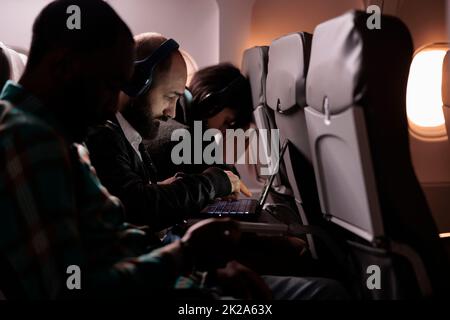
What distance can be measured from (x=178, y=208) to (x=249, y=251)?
0.88 feet

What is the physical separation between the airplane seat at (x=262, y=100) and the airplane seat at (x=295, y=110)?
0.76ft

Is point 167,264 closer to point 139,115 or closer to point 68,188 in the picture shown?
point 68,188

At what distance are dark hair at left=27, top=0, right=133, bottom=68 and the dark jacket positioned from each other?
2.03ft

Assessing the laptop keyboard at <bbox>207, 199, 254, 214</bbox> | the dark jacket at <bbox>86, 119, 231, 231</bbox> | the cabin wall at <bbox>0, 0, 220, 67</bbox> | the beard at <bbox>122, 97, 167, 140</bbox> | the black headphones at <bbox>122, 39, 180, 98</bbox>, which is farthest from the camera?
the cabin wall at <bbox>0, 0, 220, 67</bbox>

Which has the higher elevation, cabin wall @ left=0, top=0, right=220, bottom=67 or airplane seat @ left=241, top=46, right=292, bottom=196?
cabin wall @ left=0, top=0, right=220, bottom=67

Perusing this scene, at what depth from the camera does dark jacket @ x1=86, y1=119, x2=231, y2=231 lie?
1633 millimetres

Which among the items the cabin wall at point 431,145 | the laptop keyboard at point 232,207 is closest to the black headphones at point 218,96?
the laptop keyboard at point 232,207

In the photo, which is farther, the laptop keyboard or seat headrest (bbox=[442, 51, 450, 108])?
seat headrest (bbox=[442, 51, 450, 108])

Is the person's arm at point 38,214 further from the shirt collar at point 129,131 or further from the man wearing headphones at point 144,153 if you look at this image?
A: the shirt collar at point 129,131

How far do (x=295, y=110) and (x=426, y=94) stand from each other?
2522 millimetres

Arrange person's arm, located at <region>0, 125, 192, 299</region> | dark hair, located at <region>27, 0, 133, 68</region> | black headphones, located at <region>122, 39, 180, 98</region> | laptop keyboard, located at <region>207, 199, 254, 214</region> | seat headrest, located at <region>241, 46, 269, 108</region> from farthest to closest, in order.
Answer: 1. seat headrest, located at <region>241, 46, 269, 108</region>
2. laptop keyboard, located at <region>207, 199, 254, 214</region>
3. black headphones, located at <region>122, 39, 180, 98</region>
4. dark hair, located at <region>27, 0, 133, 68</region>
5. person's arm, located at <region>0, 125, 192, 299</region>

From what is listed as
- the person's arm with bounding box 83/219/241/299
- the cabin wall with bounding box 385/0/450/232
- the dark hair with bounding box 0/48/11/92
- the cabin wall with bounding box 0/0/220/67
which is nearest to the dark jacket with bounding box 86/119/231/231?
the dark hair with bounding box 0/48/11/92

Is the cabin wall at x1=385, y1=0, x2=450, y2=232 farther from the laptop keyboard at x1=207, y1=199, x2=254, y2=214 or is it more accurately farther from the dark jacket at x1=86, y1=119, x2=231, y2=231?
the dark jacket at x1=86, y1=119, x2=231, y2=231

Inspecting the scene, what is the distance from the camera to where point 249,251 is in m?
1.72
